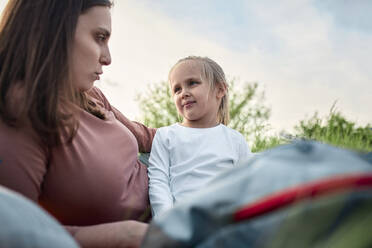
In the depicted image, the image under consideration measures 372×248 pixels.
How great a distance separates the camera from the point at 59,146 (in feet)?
4.05

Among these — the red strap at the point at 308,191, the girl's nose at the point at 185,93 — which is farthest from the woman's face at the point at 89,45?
the red strap at the point at 308,191

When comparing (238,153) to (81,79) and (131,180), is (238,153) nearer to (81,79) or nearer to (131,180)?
(131,180)

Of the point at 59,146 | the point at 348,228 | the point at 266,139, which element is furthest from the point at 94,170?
the point at 266,139

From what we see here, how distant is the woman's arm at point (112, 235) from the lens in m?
1.09

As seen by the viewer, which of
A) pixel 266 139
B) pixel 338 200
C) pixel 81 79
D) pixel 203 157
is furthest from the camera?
pixel 266 139

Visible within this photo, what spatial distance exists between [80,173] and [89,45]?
51cm

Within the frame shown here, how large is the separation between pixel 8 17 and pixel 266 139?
8.59 feet

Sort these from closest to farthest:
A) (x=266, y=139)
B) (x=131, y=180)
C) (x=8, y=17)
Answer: (x=8, y=17)
(x=131, y=180)
(x=266, y=139)

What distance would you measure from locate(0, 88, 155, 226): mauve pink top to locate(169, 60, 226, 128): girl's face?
0.74 meters

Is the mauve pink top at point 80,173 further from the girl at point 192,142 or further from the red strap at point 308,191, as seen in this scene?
the red strap at point 308,191

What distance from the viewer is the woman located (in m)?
1.14

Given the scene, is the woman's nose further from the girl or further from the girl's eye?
the girl

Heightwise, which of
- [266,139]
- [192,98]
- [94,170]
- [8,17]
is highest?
[8,17]

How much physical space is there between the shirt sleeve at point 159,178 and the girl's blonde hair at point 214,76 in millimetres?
513
